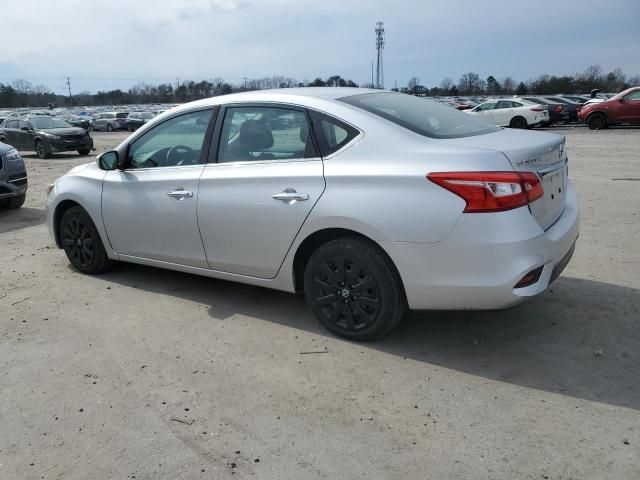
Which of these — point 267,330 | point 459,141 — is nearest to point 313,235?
point 267,330

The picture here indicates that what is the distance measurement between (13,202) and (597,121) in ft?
70.4

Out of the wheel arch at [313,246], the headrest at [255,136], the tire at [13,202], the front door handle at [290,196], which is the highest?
the headrest at [255,136]

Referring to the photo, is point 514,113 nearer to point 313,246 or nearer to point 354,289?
point 313,246

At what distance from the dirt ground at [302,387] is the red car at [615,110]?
19.6 m

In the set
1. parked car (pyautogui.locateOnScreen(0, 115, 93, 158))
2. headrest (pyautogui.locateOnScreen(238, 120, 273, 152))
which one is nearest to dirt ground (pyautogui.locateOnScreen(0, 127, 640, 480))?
headrest (pyautogui.locateOnScreen(238, 120, 273, 152))

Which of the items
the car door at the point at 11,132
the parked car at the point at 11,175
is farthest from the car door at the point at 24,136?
the parked car at the point at 11,175

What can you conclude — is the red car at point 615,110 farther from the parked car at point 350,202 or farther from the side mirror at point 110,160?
the side mirror at point 110,160

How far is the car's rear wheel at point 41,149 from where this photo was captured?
1934 cm

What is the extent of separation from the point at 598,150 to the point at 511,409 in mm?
13578

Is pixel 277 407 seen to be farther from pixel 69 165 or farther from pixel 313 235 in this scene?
pixel 69 165

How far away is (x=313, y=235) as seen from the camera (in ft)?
12.3

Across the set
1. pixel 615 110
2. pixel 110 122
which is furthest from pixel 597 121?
pixel 110 122

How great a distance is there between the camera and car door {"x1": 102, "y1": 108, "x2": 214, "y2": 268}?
439 centimetres

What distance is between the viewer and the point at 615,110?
71.9ft
